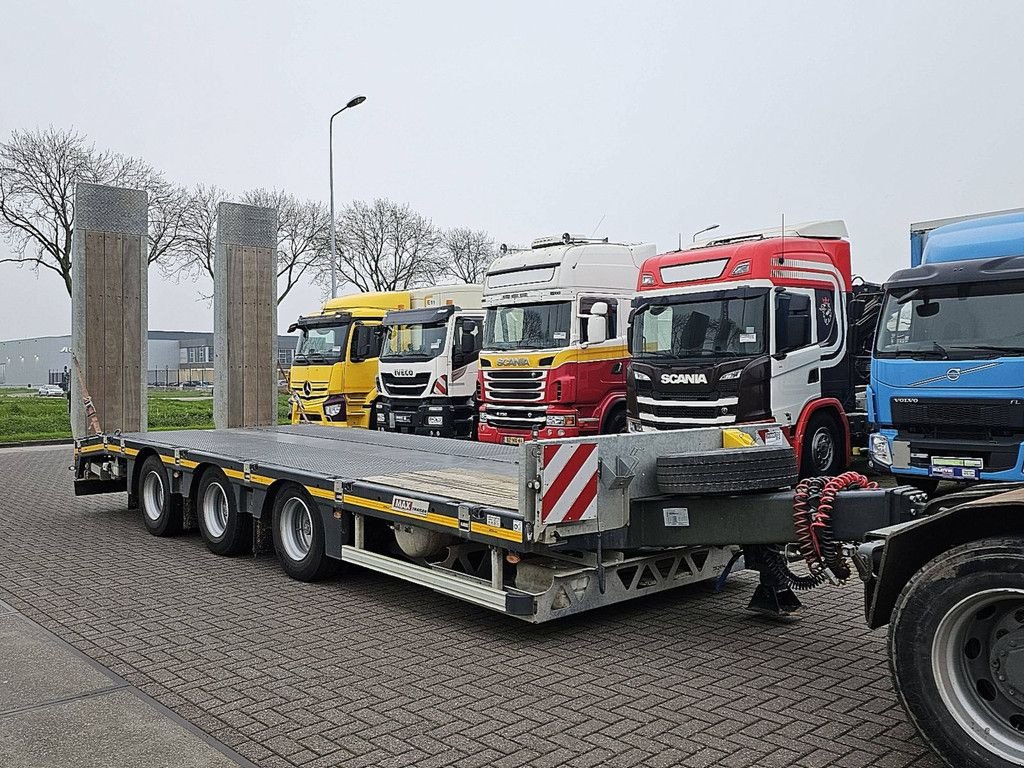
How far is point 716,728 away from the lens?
4.32 meters

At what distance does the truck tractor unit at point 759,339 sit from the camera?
1076cm

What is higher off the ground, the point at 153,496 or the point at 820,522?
the point at 820,522

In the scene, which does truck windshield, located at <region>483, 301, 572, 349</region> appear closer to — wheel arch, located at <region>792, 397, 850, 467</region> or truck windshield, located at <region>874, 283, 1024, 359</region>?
wheel arch, located at <region>792, 397, 850, 467</region>

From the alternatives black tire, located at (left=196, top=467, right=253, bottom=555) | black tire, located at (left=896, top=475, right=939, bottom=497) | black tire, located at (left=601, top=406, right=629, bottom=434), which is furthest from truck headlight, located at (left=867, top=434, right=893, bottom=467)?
black tire, located at (left=196, top=467, right=253, bottom=555)

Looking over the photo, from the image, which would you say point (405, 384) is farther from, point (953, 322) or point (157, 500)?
point (953, 322)

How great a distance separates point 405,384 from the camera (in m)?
16.9

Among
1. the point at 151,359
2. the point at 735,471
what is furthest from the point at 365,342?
the point at 151,359

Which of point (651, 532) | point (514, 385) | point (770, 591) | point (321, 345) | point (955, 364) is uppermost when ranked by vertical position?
point (321, 345)

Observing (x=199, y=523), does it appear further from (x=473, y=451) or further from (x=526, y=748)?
(x=526, y=748)

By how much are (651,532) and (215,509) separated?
4814 mm

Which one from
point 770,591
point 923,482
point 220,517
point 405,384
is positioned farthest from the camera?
point 405,384

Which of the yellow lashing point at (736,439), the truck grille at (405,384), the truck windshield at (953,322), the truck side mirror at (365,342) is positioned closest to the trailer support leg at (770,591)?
the yellow lashing point at (736,439)

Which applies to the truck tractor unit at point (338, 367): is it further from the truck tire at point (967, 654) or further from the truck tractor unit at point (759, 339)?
the truck tire at point (967, 654)

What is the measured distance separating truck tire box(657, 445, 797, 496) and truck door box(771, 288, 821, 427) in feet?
18.2
